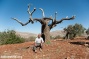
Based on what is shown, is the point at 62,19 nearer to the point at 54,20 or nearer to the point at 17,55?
the point at 54,20

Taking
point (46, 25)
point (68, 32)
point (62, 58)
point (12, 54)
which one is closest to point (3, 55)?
point (12, 54)

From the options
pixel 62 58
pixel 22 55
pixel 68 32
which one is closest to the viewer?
pixel 62 58

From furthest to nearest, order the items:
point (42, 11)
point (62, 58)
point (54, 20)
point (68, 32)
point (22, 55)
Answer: point (68, 32) → point (42, 11) → point (54, 20) → point (22, 55) → point (62, 58)

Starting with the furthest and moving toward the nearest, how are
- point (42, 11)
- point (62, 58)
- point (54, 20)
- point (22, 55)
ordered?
point (42, 11) < point (54, 20) < point (22, 55) < point (62, 58)

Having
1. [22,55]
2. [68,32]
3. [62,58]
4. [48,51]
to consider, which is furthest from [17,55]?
[68,32]

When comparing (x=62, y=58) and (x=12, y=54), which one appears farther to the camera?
(x=12, y=54)

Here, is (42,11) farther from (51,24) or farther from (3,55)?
(3,55)

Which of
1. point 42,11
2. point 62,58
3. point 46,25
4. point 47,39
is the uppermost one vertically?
point 42,11

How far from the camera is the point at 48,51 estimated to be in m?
16.6

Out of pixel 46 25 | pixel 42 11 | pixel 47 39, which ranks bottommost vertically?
pixel 47 39

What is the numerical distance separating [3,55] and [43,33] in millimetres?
6186

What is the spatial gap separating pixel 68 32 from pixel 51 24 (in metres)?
26.1

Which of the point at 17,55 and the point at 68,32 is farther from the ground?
the point at 68,32

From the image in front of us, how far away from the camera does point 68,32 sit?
46.5m
